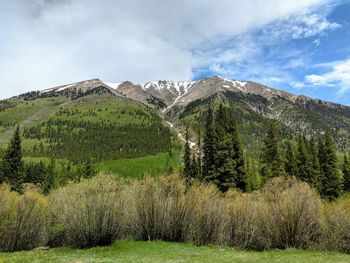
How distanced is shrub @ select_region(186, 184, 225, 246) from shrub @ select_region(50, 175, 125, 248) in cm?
797

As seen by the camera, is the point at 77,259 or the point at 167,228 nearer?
the point at 77,259

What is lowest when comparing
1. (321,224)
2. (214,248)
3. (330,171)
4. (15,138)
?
(214,248)

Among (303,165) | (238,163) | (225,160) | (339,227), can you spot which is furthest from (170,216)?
(303,165)

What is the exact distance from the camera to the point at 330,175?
7719cm

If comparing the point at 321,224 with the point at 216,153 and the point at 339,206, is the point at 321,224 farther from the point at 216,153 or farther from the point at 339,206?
the point at 216,153

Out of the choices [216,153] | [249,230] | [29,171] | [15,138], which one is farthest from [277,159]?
[29,171]

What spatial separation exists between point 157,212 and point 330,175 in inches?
2123

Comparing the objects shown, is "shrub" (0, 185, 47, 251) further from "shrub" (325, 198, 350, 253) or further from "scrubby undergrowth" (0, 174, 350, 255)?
"shrub" (325, 198, 350, 253)

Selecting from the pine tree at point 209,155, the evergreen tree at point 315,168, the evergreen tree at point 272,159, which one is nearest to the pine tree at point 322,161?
the evergreen tree at point 315,168

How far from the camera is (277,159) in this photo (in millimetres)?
69375

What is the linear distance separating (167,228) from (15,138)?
190ft

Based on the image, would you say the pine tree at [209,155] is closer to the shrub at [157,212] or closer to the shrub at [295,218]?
the shrub at [157,212]

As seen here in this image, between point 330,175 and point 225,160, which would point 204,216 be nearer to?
point 225,160

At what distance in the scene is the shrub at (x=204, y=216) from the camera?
124 ft
